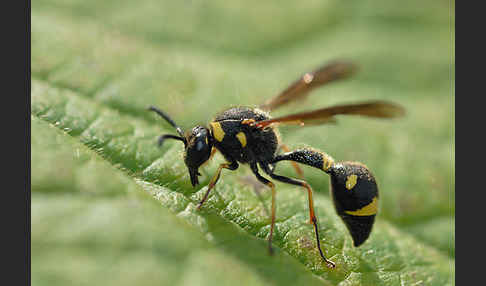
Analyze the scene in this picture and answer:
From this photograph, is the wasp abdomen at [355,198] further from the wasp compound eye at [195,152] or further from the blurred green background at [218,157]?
the wasp compound eye at [195,152]

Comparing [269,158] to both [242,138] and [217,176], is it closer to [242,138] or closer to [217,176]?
[242,138]

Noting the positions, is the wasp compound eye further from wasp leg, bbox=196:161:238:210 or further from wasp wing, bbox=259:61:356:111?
wasp wing, bbox=259:61:356:111

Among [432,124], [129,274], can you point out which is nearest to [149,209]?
[129,274]

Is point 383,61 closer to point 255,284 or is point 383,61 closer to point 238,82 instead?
point 238,82

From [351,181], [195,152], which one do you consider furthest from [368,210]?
[195,152]

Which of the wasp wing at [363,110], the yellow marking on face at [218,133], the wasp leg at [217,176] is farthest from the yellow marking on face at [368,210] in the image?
the yellow marking on face at [218,133]

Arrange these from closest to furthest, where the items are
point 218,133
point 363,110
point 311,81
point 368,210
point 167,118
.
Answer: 1. point 363,110
2. point 368,210
3. point 218,133
4. point 167,118
5. point 311,81

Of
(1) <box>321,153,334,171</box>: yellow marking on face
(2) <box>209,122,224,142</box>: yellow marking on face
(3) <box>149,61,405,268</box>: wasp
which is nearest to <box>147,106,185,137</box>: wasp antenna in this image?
(3) <box>149,61,405,268</box>: wasp
